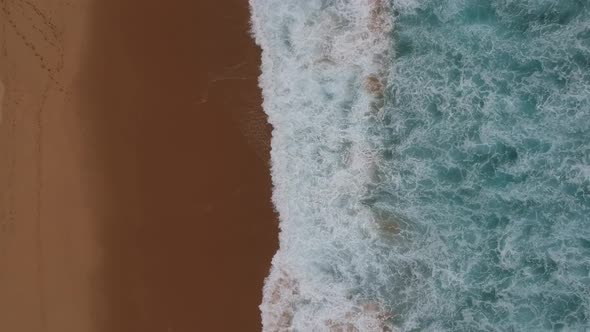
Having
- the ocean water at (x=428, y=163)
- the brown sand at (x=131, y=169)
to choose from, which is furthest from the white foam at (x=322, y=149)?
the brown sand at (x=131, y=169)

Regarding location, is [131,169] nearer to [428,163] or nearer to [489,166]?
[428,163]

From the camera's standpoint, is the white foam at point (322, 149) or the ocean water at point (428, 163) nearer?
the ocean water at point (428, 163)

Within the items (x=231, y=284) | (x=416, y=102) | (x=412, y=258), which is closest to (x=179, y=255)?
(x=231, y=284)

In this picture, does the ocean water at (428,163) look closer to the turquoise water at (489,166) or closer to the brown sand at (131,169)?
the turquoise water at (489,166)

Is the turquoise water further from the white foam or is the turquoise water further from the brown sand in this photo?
the brown sand

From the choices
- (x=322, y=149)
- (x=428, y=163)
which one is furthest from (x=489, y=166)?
(x=322, y=149)
